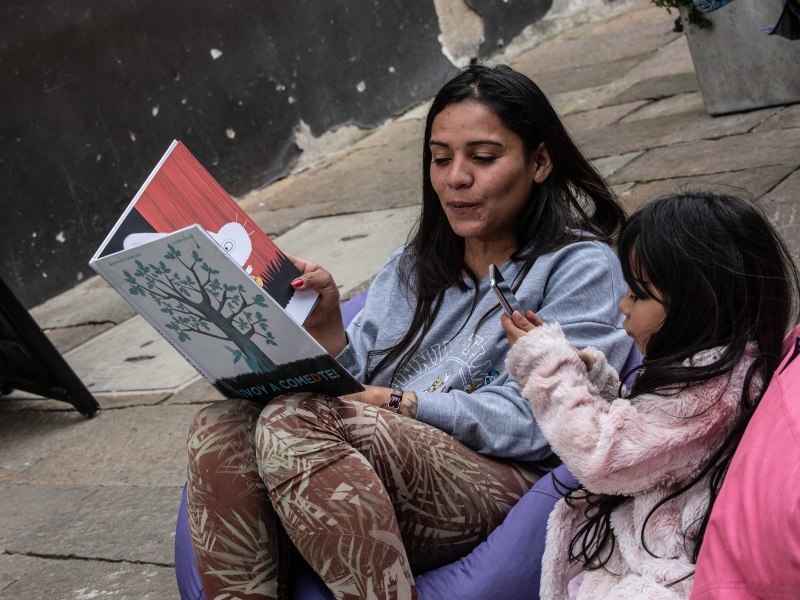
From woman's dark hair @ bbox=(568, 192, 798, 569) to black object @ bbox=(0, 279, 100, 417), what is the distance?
2.77 meters

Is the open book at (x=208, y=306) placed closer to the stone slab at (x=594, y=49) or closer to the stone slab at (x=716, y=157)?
the stone slab at (x=716, y=157)

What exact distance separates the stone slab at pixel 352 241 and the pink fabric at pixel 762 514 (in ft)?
9.55

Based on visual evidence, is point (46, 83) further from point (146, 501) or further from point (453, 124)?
point (453, 124)

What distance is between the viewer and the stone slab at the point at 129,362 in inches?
159

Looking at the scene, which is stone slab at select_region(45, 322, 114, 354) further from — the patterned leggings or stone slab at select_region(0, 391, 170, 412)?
the patterned leggings

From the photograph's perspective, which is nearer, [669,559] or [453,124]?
[669,559]

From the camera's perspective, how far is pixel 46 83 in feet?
17.7

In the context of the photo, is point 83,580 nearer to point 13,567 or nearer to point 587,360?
point 13,567

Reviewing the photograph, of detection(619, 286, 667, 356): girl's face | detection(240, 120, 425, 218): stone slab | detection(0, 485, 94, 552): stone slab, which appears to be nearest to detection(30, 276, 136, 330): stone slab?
detection(240, 120, 425, 218): stone slab

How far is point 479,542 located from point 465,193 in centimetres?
76

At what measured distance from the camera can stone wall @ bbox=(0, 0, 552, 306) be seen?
5.35m

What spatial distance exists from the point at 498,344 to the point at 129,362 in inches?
110

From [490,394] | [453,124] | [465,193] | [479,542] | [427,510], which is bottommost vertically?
[479,542]

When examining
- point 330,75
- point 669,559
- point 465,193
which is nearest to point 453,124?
point 465,193
